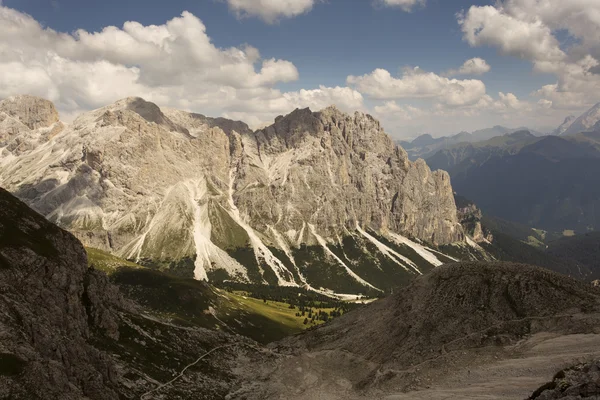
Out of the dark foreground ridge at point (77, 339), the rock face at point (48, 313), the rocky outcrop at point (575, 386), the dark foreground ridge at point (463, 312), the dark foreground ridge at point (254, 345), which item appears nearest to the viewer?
the rocky outcrop at point (575, 386)

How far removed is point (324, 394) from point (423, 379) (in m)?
27.2

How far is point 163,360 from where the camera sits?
367 feet

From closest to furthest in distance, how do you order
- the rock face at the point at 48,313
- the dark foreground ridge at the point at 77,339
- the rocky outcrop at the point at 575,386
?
the rocky outcrop at the point at 575,386 → the rock face at the point at 48,313 → the dark foreground ridge at the point at 77,339

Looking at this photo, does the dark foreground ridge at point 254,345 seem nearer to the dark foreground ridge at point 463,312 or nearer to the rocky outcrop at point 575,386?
the dark foreground ridge at point 463,312

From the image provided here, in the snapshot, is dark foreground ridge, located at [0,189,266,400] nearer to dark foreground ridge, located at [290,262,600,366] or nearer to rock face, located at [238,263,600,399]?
rock face, located at [238,263,600,399]

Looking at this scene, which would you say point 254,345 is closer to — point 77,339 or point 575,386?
point 77,339

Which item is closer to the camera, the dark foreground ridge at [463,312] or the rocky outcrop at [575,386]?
the rocky outcrop at [575,386]

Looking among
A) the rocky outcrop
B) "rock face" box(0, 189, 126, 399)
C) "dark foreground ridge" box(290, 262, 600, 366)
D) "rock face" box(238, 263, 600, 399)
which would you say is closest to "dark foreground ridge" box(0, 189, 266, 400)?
"rock face" box(0, 189, 126, 399)

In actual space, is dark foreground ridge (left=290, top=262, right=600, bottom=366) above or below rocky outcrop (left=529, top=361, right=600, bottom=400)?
below

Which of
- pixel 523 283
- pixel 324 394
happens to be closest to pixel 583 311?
pixel 523 283

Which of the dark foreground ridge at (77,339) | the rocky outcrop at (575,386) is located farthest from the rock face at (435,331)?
the rocky outcrop at (575,386)

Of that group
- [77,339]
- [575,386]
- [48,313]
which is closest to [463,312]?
[575,386]

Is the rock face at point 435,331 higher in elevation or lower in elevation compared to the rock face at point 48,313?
lower

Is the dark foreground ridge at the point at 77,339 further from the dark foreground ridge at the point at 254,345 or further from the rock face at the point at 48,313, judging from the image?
the dark foreground ridge at the point at 254,345
